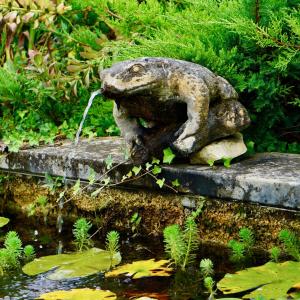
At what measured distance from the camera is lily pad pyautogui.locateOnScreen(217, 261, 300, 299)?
3.11m

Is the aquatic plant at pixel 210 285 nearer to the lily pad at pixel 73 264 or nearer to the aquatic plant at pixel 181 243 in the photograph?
the aquatic plant at pixel 181 243

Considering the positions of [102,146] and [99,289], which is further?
[102,146]

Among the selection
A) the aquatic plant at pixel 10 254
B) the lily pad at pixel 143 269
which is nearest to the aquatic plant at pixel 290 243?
the lily pad at pixel 143 269

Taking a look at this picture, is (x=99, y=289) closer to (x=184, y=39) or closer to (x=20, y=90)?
(x=184, y=39)

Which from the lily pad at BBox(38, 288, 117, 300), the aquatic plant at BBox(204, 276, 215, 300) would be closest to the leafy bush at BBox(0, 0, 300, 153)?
the aquatic plant at BBox(204, 276, 215, 300)

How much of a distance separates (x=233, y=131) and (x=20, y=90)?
2162 mm

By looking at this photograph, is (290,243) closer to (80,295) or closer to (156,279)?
(156,279)

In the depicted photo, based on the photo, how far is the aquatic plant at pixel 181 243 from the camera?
351 centimetres

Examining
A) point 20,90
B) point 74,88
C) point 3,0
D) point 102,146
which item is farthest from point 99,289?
point 3,0

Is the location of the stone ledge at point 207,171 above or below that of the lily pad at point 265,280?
above

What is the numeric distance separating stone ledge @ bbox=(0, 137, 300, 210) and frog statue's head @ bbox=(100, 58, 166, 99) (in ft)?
1.74

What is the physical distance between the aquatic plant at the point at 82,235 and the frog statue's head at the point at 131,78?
2.27ft

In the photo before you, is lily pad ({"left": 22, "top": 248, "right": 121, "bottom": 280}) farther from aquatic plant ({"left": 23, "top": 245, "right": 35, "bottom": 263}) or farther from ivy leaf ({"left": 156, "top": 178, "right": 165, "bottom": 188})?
ivy leaf ({"left": 156, "top": 178, "right": 165, "bottom": 188})

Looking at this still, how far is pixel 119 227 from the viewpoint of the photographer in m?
4.32
